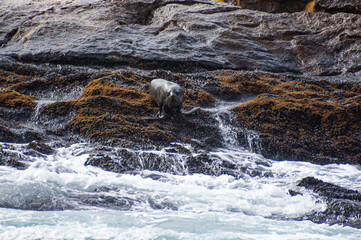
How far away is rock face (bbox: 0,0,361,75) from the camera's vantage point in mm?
9992

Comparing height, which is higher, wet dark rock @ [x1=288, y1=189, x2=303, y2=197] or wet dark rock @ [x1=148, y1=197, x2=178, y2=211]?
wet dark rock @ [x1=148, y1=197, x2=178, y2=211]

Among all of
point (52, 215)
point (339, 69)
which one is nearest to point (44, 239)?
point (52, 215)

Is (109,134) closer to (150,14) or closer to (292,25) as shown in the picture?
(150,14)

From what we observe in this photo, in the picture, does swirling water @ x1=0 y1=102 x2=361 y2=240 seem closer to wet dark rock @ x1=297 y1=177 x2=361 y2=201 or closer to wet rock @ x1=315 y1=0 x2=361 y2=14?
wet dark rock @ x1=297 y1=177 x2=361 y2=201

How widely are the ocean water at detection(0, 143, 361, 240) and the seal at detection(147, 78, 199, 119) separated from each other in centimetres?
170

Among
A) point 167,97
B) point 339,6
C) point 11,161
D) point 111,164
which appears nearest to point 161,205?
point 111,164

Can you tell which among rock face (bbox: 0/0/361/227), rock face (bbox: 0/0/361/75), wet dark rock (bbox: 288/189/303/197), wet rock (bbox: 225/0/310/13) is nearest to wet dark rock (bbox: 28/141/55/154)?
rock face (bbox: 0/0/361/227)

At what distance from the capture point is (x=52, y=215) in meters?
3.31

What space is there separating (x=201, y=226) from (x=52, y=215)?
4.58 feet

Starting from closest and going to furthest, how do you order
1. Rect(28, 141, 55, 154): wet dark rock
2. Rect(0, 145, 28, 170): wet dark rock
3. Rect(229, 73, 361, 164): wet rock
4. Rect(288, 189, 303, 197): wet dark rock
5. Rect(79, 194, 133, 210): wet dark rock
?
1. Rect(79, 194, 133, 210): wet dark rock
2. Rect(288, 189, 303, 197): wet dark rock
3. Rect(0, 145, 28, 170): wet dark rock
4. Rect(28, 141, 55, 154): wet dark rock
5. Rect(229, 73, 361, 164): wet rock

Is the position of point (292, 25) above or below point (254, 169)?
above

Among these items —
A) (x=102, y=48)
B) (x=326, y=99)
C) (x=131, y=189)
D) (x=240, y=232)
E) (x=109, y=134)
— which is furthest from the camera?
(x=102, y=48)

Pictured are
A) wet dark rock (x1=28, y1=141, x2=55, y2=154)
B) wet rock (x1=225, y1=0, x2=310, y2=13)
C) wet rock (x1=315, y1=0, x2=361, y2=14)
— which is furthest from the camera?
wet rock (x1=225, y1=0, x2=310, y2=13)

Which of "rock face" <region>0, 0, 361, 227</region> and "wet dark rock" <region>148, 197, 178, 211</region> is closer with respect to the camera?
"wet dark rock" <region>148, 197, 178, 211</region>
